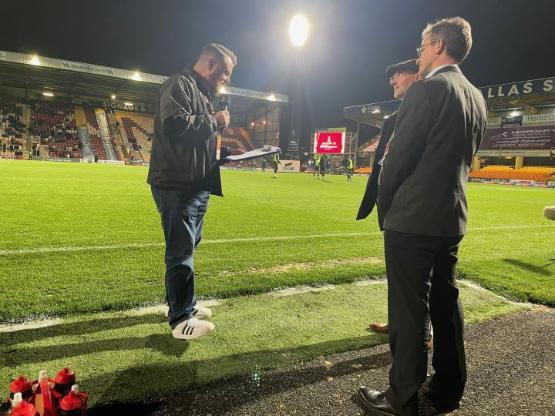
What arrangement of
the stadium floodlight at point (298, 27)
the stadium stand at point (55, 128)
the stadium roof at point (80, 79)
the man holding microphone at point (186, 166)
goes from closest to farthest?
the man holding microphone at point (186, 166) < the stadium floodlight at point (298, 27) < the stadium roof at point (80, 79) < the stadium stand at point (55, 128)

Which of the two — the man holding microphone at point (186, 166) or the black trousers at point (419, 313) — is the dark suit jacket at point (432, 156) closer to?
the black trousers at point (419, 313)

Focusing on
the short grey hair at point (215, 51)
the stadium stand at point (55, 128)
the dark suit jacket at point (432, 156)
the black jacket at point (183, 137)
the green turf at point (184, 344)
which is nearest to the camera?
the dark suit jacket at point (432, 156)

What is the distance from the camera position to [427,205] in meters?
1.82

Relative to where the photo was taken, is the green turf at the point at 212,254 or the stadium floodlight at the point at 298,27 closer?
the green turf at the point at 212,254

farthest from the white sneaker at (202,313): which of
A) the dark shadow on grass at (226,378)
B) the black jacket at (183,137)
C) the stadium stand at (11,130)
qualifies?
the stadium stand at (11,130)

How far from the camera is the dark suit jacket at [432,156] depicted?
176 centimetres

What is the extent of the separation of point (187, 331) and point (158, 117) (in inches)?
57.2

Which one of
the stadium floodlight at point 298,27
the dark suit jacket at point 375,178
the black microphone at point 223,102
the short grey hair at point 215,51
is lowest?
the dark suit jacket at point 375,178

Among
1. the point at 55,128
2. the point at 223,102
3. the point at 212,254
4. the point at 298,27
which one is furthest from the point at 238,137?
the point at 223,102

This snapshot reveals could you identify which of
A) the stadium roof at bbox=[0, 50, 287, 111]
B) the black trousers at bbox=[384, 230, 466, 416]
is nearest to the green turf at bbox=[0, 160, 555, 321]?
the black trousers at bbox=[384, 230, 466, 416]

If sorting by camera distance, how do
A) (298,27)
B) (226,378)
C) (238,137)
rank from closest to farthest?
(226,378) < (298,27) < (238,137)

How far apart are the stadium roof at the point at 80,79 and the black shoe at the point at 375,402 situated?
3529 centimetres

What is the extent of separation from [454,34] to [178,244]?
2039 mm

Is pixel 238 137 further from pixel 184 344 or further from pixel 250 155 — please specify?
pixel 184 344
